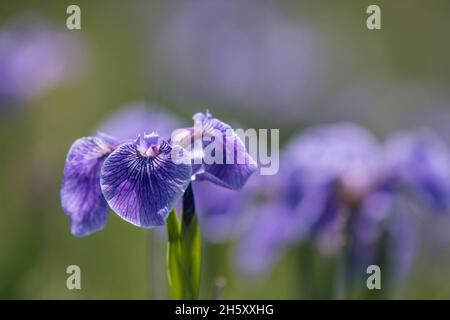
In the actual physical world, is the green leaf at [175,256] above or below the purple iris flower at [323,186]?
below

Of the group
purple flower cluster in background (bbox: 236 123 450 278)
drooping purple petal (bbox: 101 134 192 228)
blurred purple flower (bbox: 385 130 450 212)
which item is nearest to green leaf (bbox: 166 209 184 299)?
drooping purple petal (bbox: 101 134 192 228)

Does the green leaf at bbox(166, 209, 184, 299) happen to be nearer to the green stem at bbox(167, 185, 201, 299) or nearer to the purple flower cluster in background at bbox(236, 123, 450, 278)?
the green stem at bbox(167, 185, 201, 299)

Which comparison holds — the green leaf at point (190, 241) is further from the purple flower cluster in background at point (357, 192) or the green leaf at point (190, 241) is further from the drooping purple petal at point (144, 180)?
the purple flower cluster in background at point (357, 192)

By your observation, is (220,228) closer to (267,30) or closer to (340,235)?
(340,235)

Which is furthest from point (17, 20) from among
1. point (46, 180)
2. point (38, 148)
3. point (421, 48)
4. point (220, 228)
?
point (421, 48)

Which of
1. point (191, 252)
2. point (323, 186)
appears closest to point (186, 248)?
point (191, 252)

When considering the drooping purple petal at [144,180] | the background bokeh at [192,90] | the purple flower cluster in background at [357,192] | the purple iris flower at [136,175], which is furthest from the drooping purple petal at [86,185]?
the purple flower cluster in background at [357,192]

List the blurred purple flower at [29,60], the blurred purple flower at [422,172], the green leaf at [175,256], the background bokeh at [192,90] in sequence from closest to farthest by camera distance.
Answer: the green leaf at [175,256] → the blurred purple flower at [422,172] → the background bokeh at [192,90] → the blurred purple flower at [29,60]
